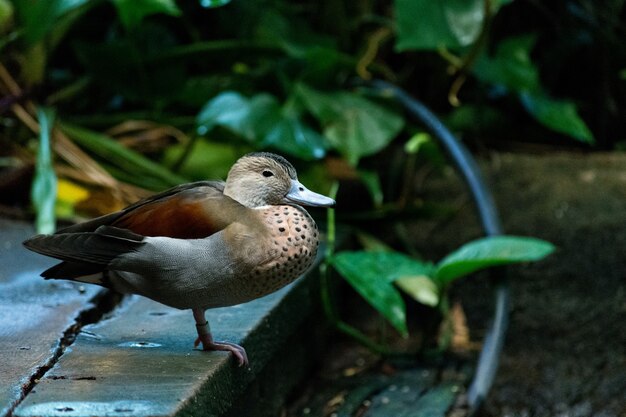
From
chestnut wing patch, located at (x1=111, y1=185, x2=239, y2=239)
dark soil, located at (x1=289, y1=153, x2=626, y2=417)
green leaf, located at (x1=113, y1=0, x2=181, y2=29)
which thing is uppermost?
green leaf, located at (x1=113, y1=0, x2=181, y2=29)

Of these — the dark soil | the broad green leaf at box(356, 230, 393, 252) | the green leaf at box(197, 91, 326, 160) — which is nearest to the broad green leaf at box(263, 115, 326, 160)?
the green leaf at box(197, 91, 326, 160)

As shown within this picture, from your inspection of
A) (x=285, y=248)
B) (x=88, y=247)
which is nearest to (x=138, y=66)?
(x=88, y=247)

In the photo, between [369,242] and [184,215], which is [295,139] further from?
[184,215]

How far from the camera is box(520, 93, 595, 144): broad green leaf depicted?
9.80 ft

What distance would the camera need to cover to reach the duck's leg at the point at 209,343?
1470 millimetres

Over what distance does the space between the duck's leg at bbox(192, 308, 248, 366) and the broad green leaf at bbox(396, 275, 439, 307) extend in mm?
886

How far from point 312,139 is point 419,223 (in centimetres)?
50

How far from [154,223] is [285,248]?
223 mm

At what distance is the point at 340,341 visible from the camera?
2.62m

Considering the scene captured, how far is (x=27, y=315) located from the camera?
5.78 feet

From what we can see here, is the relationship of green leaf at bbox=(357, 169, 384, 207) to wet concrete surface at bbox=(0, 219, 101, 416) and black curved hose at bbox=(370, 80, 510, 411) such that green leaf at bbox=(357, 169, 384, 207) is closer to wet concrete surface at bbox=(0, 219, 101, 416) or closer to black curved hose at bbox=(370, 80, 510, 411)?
black curved hose at bbox=(370, 80, 510, 411)

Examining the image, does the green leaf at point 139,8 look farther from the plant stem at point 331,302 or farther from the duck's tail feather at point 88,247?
the duck's tail feather at point 88,247

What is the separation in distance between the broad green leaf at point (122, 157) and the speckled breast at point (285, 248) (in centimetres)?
144

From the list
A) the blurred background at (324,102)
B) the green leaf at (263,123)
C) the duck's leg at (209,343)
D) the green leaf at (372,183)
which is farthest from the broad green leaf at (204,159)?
the duck's leg at (209,343)
